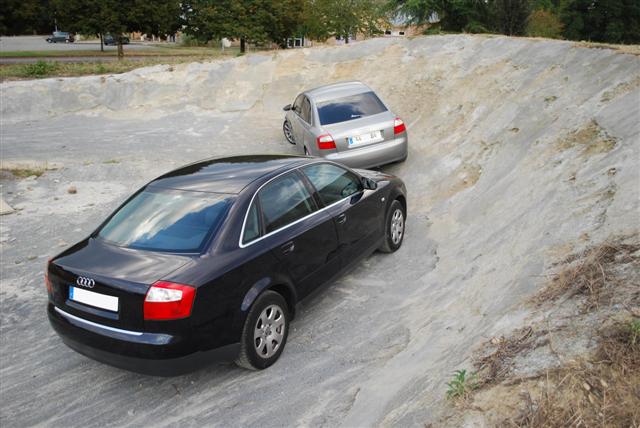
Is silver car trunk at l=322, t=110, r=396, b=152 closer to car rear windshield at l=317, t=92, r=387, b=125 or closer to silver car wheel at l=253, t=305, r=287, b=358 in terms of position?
car rear windshield at l=317, t=92, r=387, b=125

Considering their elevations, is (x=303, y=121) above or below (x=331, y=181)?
above

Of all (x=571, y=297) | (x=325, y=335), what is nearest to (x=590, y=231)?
(x=571, y=297)

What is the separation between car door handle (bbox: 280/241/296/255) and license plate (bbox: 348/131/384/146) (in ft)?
16.2

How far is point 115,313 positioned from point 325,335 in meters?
1.98

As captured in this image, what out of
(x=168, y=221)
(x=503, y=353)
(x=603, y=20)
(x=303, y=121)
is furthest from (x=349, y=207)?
(x=603, y=20)

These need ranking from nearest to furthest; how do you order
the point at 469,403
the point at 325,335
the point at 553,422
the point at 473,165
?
the point at 553,422
the point at 469,403
the point at 325,335
the point at 473,165

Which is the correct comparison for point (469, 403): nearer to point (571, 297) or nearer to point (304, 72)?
point (571, 297)

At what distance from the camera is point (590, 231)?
5.10 m

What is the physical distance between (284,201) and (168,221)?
1.09 m

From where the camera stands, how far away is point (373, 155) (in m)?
9.43

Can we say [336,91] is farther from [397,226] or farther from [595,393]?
[595,393]

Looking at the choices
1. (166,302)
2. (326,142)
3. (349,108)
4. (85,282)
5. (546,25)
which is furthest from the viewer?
(546,25)

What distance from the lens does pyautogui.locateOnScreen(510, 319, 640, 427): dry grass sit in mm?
2674

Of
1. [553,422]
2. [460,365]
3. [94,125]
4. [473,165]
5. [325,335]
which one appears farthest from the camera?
[94,125]
